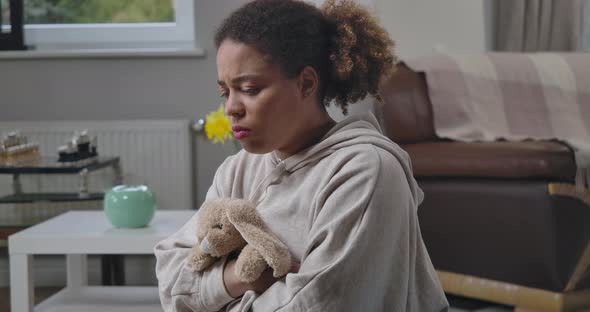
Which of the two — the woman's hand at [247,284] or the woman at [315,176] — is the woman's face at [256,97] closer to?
the woman at [315,176]

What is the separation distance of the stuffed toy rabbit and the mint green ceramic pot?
4.57ft

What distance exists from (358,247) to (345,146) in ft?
0.48

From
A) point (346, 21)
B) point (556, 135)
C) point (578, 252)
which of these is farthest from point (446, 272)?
point (346, 21)

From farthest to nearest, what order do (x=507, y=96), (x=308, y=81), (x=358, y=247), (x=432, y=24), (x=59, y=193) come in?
(x=432, y=24), (x=59, y=193), (x=507, y=96), (x=308, y=81), (x=358, y=247)

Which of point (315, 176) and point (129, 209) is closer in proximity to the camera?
point (315, 176)

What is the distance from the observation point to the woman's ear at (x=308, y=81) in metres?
1.08

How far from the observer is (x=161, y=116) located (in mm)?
3545

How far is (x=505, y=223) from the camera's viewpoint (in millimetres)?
2527

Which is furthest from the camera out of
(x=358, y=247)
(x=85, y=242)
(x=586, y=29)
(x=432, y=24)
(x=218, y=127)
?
(x=586, y=29)

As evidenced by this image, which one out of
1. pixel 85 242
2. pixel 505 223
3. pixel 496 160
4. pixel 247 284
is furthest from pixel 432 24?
pixel 247 284

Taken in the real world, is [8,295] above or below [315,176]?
below

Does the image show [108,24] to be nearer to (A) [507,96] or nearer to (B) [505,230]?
(A) [507,96]

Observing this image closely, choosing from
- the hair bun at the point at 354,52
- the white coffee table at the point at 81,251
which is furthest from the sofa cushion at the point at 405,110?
the hair bun at the point at 354,52

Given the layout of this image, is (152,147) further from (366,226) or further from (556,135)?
(366,226)
